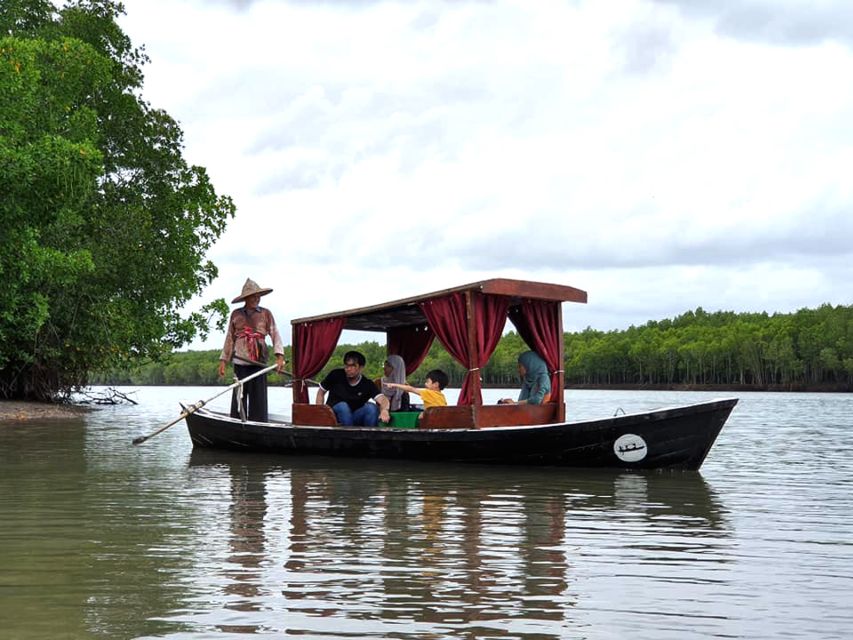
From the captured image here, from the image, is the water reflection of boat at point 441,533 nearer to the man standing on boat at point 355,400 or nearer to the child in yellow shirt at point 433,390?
the child in yellow shirt at point 433,390

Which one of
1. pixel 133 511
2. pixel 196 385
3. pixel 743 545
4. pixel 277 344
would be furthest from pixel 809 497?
pixel 196 385

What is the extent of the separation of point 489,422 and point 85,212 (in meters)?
17.6

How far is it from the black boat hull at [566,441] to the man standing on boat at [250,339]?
4.48 feet

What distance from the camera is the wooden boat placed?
10867 millimetres

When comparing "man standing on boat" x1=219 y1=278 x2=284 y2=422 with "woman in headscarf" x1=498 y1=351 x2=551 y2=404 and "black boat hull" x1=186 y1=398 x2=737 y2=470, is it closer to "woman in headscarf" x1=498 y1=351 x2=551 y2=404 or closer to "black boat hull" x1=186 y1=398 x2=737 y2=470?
"black boat hull" x1=186 y1=398 x2=737 y2=470

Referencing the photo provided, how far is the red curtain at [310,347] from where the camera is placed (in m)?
13.8

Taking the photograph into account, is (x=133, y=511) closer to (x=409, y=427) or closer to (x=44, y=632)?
(x=44, y=632)

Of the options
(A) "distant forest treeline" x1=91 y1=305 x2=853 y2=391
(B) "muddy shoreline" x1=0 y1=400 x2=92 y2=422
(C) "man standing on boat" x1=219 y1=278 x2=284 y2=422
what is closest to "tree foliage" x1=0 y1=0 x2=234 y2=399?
(B) "muddy shoreline" x1=0 y1=400 x2=92 y2=422

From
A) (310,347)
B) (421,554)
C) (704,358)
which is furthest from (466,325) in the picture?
(704,358)

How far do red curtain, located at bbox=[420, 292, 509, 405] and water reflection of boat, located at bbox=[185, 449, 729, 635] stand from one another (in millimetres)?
1295

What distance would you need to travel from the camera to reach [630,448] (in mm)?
10945

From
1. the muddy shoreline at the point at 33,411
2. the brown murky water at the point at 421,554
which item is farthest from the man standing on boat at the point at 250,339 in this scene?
the muddy shoreline at the point at 33,411

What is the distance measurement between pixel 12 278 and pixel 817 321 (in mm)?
102208

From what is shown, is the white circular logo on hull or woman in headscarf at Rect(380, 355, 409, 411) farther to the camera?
woman in headscarf at Rect(380, 355, 409, 411)
